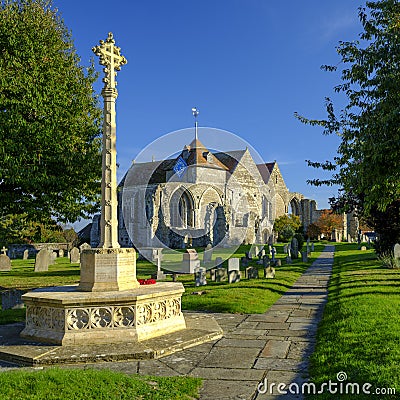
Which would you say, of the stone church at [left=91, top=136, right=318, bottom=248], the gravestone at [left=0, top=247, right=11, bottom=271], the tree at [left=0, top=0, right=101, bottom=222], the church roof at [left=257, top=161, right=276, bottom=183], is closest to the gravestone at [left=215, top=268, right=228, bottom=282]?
the tree at [left=0, top=0, right=101, bottom=222]

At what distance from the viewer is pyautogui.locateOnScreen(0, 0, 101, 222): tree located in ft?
37.1

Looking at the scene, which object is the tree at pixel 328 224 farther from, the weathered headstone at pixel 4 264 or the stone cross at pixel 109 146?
the stone cross at pixel 109 146

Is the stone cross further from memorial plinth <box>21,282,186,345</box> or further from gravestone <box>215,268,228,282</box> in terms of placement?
gravestone <box>215,268,228,282</box>

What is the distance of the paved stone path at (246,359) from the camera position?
425 centimetres

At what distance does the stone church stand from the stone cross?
25365 mm

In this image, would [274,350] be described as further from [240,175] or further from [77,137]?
[240,175]

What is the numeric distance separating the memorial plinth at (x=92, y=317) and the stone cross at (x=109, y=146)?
1024 mm

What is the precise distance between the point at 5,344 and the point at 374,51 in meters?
9.63

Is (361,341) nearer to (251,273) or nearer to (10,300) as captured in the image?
(10,300)

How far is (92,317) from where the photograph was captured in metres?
5.62

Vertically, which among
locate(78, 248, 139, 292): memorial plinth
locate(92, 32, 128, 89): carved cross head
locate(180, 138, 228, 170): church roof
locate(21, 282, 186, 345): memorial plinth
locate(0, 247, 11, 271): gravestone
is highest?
locate(180, 138, 228, 170): church roof

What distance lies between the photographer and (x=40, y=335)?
5777 mm

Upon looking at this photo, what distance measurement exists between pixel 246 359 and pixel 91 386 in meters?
2.05

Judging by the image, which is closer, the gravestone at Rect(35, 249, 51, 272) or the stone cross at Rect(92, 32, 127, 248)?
the stone cross at Rect(92, 32, 127, 248)
